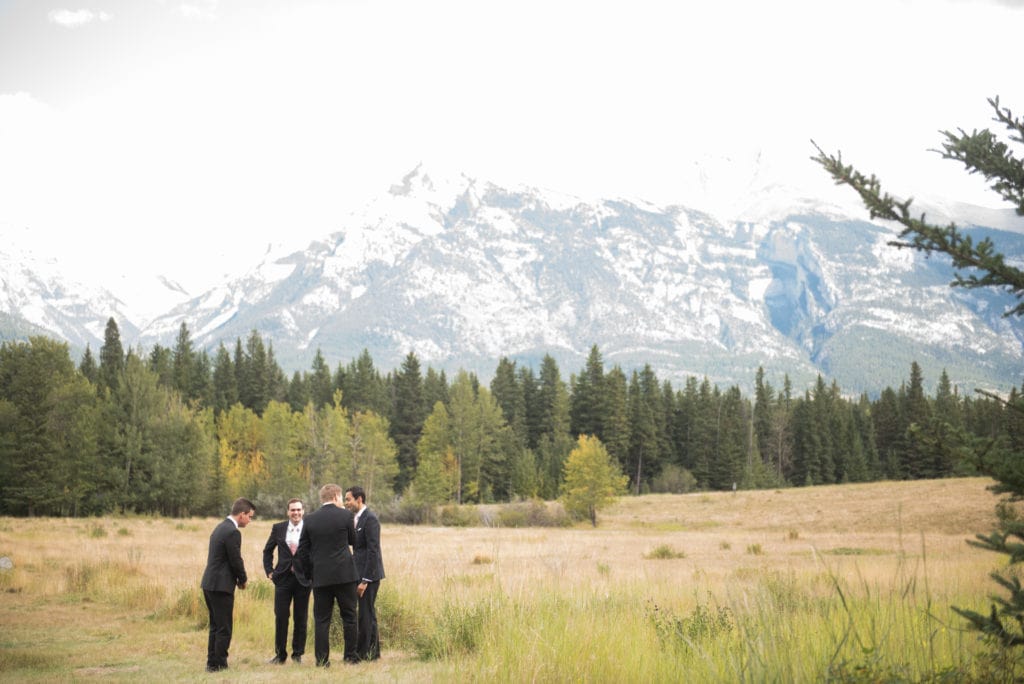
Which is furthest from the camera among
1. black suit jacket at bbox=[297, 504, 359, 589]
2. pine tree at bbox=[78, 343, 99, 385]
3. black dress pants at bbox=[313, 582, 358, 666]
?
pine tree at bbox=[78, 343, 99, 385]

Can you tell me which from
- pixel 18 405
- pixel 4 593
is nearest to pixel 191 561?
pixel 4 593

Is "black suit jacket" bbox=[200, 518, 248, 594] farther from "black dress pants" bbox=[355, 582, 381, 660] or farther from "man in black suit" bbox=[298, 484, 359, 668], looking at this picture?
"black dress pants" bbox=[355, 582, 381, 660]

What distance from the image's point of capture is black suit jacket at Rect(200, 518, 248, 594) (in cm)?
1003

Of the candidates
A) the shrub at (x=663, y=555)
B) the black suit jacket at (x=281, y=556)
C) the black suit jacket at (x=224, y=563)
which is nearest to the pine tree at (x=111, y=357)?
the shrub at (x=663, y=555)

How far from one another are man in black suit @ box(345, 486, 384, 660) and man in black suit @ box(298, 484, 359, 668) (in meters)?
0.20

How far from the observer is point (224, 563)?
10.2m

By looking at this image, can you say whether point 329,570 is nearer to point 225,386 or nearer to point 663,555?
point 663,555

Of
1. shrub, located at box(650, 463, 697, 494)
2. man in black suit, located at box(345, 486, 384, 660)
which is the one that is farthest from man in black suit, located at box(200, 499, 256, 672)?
shrub, located at box(650, 463, 697, 494)

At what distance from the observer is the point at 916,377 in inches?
3386

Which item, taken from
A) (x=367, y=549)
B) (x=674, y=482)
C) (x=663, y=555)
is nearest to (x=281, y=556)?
(x=367, y=549)

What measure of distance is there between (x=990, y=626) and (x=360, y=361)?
3553 inches

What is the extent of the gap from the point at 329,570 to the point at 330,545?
32 centimetres

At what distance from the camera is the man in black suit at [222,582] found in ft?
32.7

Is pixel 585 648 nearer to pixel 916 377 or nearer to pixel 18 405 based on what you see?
pixel 18 405
